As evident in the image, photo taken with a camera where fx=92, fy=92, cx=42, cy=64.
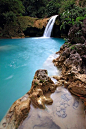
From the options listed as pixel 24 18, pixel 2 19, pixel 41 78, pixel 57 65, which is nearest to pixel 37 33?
pixel 24 18

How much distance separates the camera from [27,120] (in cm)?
169

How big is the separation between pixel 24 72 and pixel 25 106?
277cm

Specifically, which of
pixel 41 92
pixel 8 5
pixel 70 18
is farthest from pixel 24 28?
pixel 41 92

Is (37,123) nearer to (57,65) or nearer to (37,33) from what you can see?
(57,65)

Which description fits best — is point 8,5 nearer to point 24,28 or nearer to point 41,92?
point 24,28

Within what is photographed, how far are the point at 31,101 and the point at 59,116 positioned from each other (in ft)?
2.11

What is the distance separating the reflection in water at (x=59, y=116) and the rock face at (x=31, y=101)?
100 millimetres

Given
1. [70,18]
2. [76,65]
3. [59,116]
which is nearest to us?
[59,116]

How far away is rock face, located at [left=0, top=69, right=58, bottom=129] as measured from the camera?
168 centimetres

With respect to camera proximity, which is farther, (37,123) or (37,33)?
(37,33)

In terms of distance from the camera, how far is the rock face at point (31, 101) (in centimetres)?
168

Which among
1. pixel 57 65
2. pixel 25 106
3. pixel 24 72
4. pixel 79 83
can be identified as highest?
pixel 79 83

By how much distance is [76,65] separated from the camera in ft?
10.1

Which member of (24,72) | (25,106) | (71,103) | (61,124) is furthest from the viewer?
(24,72)
